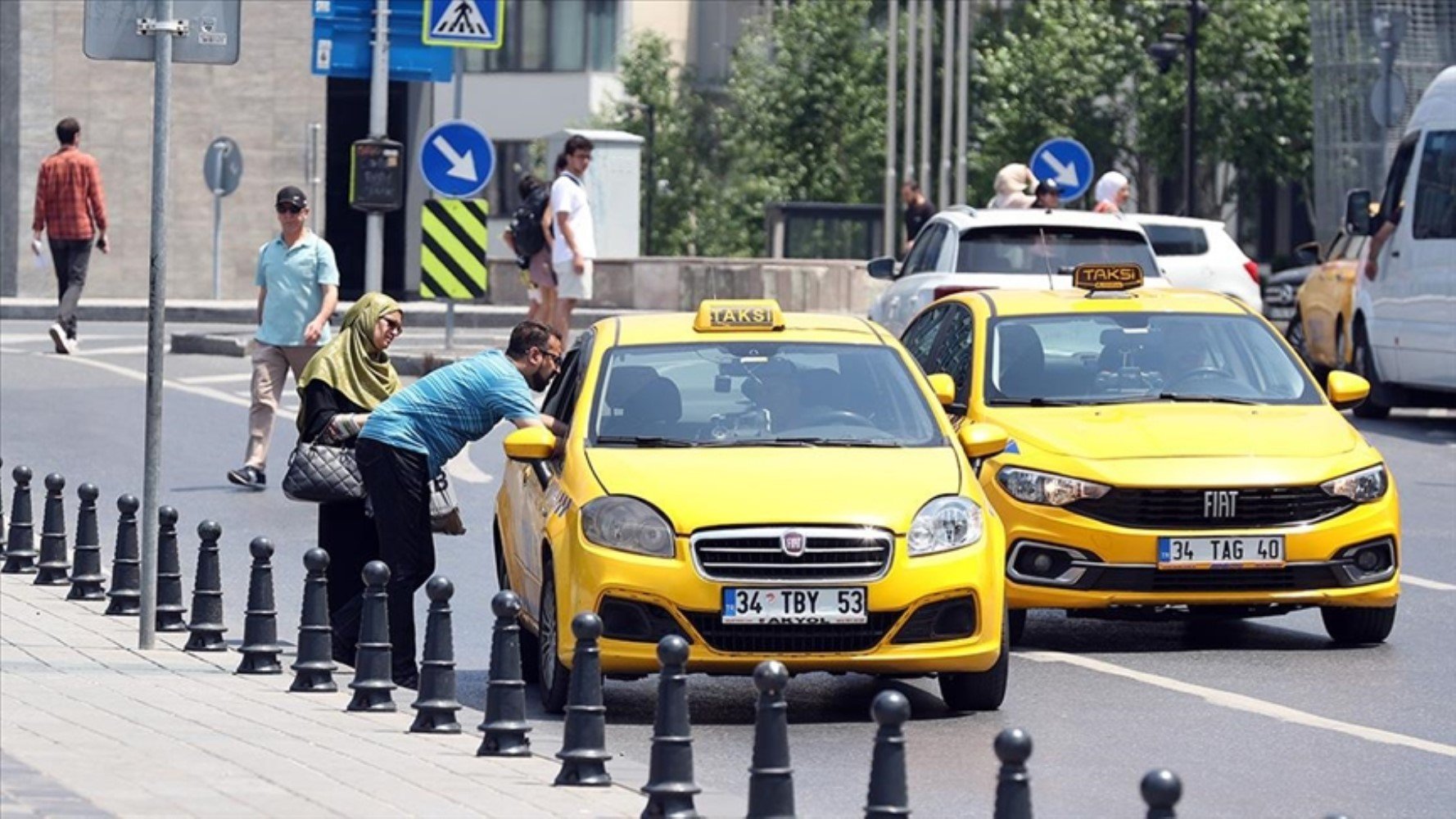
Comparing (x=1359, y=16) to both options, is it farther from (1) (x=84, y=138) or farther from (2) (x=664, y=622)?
(2) (x=664, y=622)

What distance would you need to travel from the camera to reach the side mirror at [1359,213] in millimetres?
25703

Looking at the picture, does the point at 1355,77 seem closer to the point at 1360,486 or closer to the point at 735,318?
the point at 1360,486

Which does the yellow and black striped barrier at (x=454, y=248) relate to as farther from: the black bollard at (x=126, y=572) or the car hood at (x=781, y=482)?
the car hood at (x=781, y=482)

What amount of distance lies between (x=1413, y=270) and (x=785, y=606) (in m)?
15.5

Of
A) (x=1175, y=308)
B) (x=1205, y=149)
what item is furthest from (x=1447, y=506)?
(x=1205, y=149)

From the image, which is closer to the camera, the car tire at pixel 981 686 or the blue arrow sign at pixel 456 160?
the car tire at pixel 981 686

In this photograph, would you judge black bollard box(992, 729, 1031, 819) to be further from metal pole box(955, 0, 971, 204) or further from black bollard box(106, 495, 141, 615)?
metal pole box(955, 0, 971, 204)

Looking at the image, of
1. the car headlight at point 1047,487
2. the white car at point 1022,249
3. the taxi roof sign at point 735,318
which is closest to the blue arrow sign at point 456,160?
the white car at point 1022,249

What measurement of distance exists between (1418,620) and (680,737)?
252 inches

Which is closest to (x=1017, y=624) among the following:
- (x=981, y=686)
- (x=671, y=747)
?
(x=981, y=686)

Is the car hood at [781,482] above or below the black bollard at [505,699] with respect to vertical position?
above

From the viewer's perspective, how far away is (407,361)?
1118 inches

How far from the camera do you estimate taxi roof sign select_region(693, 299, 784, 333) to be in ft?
41.4

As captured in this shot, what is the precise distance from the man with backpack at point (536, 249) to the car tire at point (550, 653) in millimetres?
14369
